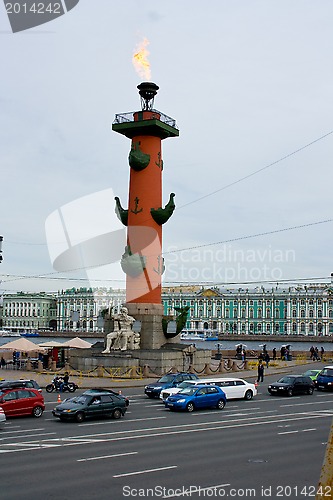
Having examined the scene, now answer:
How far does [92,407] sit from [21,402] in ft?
9.73

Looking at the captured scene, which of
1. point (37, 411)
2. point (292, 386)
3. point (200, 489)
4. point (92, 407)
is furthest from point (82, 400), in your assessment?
point (292, 386)

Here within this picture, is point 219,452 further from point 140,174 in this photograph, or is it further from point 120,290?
point 120,290

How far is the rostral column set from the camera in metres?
48.1

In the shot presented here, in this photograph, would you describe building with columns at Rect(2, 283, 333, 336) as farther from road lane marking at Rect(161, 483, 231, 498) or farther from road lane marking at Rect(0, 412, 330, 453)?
road lane marking at Rect(161, 483, 231, 498)

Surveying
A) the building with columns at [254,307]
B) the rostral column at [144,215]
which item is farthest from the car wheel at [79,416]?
the building with columns at [254,307]

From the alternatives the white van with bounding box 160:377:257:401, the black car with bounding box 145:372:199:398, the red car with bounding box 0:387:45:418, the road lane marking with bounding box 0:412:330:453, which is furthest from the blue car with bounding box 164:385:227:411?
the red car with bounding box 0:387:45:418

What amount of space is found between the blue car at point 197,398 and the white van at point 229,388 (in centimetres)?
110

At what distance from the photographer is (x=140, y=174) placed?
48.8m

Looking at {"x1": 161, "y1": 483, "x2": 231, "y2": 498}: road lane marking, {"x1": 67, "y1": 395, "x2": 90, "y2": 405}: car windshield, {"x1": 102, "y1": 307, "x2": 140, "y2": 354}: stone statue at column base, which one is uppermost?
{"x1": 102, "y1": 307, "x2": 140, "y2": 354}: stone statue at column base

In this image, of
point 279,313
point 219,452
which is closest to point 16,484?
point 219,452

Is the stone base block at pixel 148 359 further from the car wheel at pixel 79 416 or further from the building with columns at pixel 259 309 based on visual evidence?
the building with columns at pixel 259 309

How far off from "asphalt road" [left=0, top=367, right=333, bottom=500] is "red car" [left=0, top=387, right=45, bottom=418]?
54cm

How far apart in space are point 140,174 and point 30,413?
1030 inches

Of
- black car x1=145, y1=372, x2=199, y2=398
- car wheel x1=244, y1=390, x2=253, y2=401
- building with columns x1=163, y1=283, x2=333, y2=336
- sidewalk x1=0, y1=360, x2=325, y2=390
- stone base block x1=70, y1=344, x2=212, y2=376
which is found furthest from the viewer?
building with columns x1=163, y1=283, x2=333, y2=336
